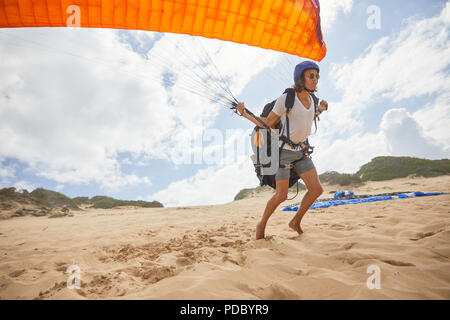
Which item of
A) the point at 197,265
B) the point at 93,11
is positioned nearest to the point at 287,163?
the point at 197,265

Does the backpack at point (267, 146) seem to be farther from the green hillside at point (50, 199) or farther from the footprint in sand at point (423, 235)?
the green hillside at point (50, 199)

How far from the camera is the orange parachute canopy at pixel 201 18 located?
14.1 feet

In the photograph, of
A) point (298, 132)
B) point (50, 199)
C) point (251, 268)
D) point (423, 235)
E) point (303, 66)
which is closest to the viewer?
point (251, 268)

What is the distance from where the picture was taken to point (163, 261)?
2.42m

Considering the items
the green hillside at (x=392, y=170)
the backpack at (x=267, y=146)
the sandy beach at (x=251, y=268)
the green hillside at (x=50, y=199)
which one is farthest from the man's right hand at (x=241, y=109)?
the green hillside at (x=392, y=170)

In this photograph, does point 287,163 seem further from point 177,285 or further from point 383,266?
point 177,285

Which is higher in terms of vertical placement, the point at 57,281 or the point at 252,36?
the point at 252,36

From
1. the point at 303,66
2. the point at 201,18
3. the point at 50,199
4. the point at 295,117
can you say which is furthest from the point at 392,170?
the point at 50,199

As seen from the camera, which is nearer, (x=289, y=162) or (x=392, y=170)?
(x=289, y=162)

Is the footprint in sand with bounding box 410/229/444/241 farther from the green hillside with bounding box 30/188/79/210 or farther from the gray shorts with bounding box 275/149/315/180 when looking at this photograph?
the green hillside with bounding box 30/188/79/210

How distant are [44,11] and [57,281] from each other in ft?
16.9

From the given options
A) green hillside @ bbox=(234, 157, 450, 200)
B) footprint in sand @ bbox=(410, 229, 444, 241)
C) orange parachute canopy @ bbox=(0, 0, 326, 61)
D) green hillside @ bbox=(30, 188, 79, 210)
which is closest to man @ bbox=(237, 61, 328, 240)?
footprint in sand @ bbox=(410, 229, 444, 241)

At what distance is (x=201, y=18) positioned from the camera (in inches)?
205

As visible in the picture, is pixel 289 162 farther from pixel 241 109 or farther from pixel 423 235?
pixel 423 235
